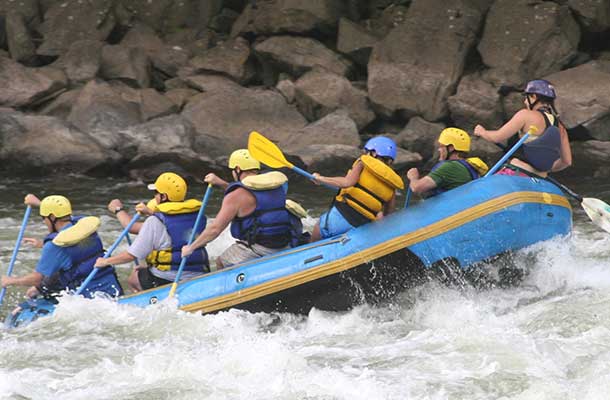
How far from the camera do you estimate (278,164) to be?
8641 mm

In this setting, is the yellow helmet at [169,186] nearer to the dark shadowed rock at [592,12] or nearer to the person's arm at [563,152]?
the person's arm at [563,152]

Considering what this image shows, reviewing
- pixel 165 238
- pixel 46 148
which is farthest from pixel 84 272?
pixel 46 148

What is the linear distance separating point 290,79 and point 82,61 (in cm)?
315

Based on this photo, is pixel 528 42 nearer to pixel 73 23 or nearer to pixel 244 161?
pixel 73 23

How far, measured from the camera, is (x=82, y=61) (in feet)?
57.4

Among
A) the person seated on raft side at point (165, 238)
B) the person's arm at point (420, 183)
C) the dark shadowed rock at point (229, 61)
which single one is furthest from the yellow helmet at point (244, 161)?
the dark shadowed rock at point (229, 61)

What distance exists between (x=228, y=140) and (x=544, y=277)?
8148 mm

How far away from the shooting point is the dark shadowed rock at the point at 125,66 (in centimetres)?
1753

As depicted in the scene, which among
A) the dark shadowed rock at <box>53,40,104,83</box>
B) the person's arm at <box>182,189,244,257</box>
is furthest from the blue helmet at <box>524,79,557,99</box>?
the dark shadowed rock at <box>53,40,104,83</box>

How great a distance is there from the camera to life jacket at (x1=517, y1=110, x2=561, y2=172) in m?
8.47

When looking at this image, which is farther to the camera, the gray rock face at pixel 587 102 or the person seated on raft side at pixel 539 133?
the gray rock face at pixel 587 102

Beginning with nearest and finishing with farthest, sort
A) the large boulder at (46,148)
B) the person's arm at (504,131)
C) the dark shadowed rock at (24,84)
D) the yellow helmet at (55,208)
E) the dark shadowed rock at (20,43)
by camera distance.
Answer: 1. the person's arm at (504,131)
2. the yellow helmet at (55,208)
3. the large boulder at (46,148)
4. the dark shadowed rock at (24,84)
5. the dark shadowed rock at (20,43)

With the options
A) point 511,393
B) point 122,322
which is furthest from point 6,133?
point 511,393

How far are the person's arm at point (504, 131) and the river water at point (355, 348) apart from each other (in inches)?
32.7
